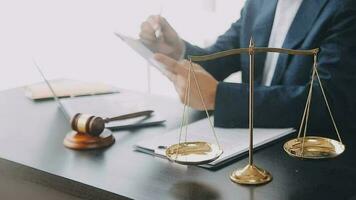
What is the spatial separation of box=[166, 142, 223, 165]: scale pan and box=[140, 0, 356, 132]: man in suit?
0.24m

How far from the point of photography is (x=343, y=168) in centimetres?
89

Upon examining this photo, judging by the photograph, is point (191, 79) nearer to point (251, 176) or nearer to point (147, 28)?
point (147, 28)

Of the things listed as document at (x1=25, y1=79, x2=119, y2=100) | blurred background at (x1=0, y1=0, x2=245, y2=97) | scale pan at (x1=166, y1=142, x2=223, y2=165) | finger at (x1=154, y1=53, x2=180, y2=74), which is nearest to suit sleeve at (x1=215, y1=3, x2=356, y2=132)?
finger at (x1=154, y1=53, x2=180, y2=74)

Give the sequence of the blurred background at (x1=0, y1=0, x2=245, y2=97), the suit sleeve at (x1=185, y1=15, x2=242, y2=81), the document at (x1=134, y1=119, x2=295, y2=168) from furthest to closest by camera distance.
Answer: the blurred background at (x1=0, y1=0, x2=245, y2=97) → the suit sleeve at (x1=185, y1=15, x2=242, y2=81) → the document at (x1=134, y1=119, x2=295, y2=168)

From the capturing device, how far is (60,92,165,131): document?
1.19 metres

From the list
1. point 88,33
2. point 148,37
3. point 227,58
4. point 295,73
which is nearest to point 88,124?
point 148,37

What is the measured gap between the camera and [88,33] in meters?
2.45

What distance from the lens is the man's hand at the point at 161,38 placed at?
4.46 feet

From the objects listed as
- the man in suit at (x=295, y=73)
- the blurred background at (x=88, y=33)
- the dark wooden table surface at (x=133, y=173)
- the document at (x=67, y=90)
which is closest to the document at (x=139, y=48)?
the man in suit at (x=295, y=73)

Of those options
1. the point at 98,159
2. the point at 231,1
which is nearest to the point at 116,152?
the point at 98,159

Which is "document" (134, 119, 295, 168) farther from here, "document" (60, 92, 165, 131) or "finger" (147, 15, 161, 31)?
"finger" (147, 15, 161, 31)

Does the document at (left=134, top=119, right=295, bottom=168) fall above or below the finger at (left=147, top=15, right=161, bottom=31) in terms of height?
below

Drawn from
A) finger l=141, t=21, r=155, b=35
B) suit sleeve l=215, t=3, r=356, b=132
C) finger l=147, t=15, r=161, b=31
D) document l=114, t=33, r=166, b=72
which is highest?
finger l=147, t=15, r=161, b=31

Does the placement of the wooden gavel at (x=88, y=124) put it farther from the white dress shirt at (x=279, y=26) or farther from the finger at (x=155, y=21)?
the white dress shirt at (x=279, y=26)
